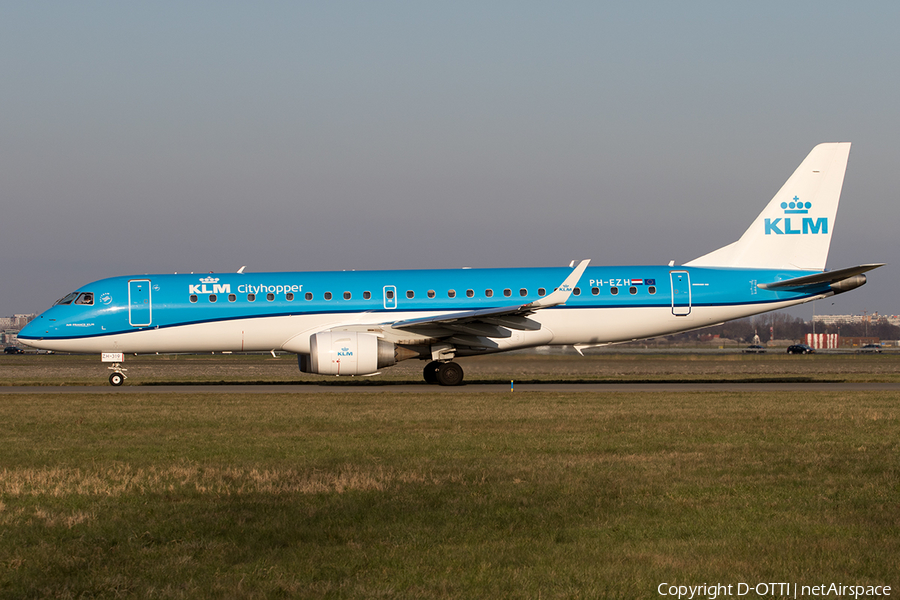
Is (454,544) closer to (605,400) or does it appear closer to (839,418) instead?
(839,418)

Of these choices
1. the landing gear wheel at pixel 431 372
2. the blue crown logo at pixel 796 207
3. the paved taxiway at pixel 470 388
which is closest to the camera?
the paved taxiway at pixel 470 388

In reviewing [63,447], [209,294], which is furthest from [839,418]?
[209,294]

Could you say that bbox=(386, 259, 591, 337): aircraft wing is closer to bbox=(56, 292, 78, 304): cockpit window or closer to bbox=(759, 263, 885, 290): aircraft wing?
bbox=(759, 263, 885, 290): aircraft wing

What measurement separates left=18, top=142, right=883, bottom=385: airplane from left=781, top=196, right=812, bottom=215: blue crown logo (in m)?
2.14

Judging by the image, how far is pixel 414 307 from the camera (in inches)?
1081

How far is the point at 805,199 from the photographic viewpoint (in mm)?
29453

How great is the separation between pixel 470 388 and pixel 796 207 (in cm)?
1301

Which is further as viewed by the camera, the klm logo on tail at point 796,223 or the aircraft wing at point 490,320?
the klm logo on tail at point 796,223

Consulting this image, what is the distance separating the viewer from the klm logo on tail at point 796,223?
29.3 m

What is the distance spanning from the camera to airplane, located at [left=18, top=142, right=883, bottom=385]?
89.5 feet

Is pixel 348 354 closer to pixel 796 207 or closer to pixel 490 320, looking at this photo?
pixel 490 320

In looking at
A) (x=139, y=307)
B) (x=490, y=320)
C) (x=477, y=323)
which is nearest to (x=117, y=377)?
(x=139, y=307)

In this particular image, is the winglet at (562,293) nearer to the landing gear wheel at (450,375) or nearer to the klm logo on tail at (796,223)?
the landing gear wheel at (450,375)

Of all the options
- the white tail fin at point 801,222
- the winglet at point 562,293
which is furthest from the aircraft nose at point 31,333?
the white tail fin at point 801,222
